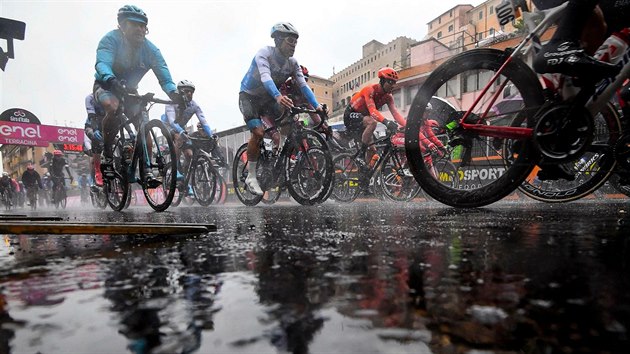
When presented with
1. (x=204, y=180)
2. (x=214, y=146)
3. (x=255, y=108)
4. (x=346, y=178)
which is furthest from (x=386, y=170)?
(x=214, y=146)

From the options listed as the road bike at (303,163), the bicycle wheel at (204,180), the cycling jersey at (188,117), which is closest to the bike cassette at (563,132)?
the road bike at (303,163)

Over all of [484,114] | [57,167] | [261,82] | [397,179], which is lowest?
[397,179]

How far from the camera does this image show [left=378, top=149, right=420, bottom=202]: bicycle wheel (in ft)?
17.7

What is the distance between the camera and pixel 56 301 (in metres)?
0.49

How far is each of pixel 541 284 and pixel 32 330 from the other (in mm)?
659

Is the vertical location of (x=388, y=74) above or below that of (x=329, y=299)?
above

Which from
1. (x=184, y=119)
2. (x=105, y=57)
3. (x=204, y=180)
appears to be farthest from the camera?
(x=184, y=119)

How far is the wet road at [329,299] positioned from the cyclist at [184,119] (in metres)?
5.97

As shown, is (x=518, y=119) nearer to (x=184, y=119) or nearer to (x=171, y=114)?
(x=184, y=119)

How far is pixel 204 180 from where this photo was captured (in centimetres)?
603

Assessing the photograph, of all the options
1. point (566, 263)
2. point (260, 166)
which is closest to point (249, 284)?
point (566, 263)

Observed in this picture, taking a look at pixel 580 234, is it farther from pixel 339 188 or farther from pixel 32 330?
pixel 339 188

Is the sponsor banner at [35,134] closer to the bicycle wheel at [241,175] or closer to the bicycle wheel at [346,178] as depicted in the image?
the bicycle wheel at [241,175]

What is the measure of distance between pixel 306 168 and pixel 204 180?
2.77 metres
